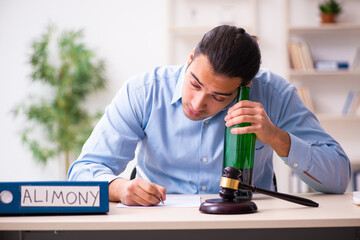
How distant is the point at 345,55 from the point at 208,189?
303 centimetres

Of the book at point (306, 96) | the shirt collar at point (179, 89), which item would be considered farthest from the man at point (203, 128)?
the book at point (306, 96)

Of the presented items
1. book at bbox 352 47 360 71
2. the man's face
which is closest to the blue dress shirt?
the man's face

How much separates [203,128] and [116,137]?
0.97 ft

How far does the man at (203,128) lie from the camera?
1396 millimetres

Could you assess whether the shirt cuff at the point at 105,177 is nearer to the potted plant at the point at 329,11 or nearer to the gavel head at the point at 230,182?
the gavel head at the point at 230,182

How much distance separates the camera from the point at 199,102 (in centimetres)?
142

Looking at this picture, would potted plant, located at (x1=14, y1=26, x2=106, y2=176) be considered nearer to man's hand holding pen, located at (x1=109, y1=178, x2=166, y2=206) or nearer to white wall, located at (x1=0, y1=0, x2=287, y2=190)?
white wall, located at (x1=0, y1=0, x2=287, y2=190)

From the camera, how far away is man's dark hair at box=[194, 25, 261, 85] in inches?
53.7

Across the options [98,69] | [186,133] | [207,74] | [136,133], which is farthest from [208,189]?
[98,69]

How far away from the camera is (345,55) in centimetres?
425

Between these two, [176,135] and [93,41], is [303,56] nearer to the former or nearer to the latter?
[93,41]

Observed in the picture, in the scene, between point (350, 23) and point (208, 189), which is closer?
point (208, 189)

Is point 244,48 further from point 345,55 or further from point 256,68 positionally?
point 345,55

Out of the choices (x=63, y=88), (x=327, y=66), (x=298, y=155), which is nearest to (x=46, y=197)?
(x=298, y=155)
